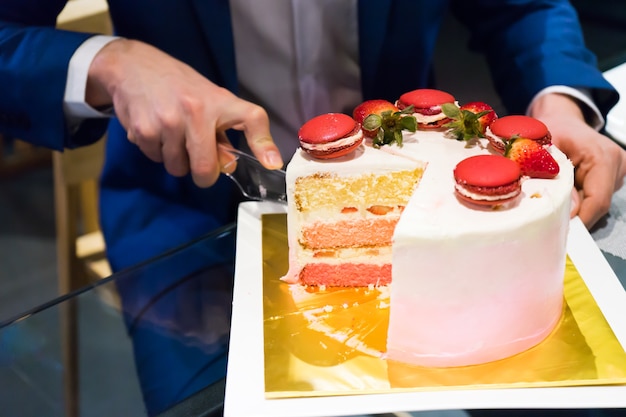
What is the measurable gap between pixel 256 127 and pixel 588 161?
2.38 ft

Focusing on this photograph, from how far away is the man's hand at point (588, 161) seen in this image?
1511 mm

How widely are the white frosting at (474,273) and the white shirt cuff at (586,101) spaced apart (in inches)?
20.8

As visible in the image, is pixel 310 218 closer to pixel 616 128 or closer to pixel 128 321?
pixel 128 321

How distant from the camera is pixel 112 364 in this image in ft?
4.59

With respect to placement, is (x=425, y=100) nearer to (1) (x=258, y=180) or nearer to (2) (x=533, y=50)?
(1) (x=258, y=180)

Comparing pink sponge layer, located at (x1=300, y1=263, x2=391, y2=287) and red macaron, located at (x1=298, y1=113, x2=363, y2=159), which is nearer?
red macaron, located at (x1=298, y1=113, x2=363, y2=159)

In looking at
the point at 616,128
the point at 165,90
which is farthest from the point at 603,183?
the point at 165,90

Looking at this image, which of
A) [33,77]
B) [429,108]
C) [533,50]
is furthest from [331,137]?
[533,50]

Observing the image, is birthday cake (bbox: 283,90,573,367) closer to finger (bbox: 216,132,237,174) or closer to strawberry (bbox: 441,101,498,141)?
strawberry (bbox: 441,101,498,141)

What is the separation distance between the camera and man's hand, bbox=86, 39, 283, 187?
1.40 m

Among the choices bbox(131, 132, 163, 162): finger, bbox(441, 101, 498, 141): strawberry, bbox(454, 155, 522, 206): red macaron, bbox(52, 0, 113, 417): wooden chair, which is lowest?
bbox(52, 0, 113, 417): wooden chair

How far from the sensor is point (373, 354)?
1.21 meters

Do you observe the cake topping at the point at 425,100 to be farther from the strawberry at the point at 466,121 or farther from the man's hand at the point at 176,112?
the man's hand at the point at 176,112

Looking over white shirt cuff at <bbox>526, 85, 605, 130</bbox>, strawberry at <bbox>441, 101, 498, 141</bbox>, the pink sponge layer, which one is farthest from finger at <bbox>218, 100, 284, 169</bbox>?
white shirt cuff at <bbox>526, 85, 605, 130</bbox>
